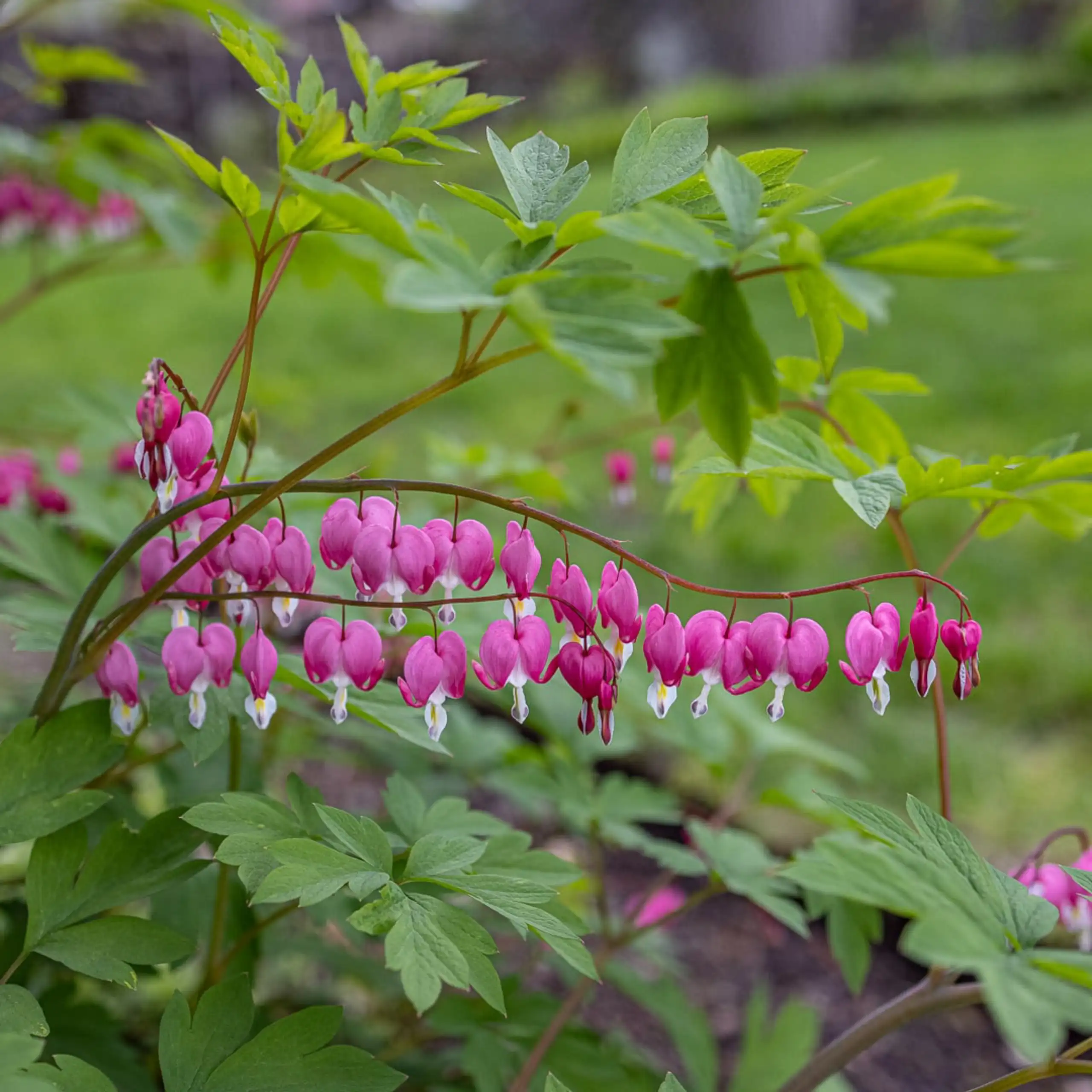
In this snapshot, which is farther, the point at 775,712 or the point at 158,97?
the point at 158,97

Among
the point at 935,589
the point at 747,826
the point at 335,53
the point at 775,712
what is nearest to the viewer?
the point at 775,712

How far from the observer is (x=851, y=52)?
16.1 metres

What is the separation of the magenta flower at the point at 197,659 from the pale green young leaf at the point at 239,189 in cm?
43

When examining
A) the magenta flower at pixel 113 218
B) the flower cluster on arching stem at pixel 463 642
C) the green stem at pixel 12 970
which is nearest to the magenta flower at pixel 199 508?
the flower cluster on arching stem at pixel 463 642

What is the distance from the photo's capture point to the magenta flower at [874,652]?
1081 millimetres

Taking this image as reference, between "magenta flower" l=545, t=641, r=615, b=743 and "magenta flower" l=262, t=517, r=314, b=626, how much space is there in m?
0.27

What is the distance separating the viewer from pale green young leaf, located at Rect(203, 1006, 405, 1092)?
0.97m

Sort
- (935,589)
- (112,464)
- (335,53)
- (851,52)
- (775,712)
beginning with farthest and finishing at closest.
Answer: (851,52)
(335,53)
(935,589)
(112,464)
(775,712)

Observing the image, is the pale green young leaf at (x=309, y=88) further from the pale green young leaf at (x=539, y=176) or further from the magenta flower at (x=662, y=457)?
the magenta flower at (x=662, y=457)

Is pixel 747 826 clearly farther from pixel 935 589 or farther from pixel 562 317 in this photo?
pixel 562 317

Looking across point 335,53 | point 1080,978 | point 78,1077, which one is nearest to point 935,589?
point 1080,978

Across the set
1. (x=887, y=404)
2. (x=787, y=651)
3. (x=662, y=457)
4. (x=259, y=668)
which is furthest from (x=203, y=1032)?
(x=887, y=404)

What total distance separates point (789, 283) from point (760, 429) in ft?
0.59

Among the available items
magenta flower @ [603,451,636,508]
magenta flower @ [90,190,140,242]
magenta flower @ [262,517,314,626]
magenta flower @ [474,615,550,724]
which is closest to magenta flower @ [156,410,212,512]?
magenta flower @ [262,517,314,626]
